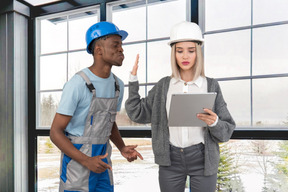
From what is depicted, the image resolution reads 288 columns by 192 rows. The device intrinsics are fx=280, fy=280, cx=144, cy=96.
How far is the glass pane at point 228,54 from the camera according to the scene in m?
2.35

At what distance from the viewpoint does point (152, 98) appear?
170 cm

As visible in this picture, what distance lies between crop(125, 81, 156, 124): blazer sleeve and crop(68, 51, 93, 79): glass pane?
1623 millimetres

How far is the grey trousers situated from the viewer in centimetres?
153

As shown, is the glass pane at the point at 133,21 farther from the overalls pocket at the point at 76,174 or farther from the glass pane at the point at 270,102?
the overalls pocket at the point at 76,174

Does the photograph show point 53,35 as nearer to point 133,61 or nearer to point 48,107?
point 48,107

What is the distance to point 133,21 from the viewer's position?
2.88 meters

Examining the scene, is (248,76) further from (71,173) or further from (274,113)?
(71,173)

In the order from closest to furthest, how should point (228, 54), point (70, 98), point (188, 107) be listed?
point (188, 107), point (70, 98), point (228, 54)

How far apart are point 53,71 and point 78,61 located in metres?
0.41

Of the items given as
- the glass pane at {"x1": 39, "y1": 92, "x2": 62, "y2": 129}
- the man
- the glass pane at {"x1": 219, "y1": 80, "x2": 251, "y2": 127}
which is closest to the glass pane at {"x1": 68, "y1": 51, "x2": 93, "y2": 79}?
the glass pane at {"x1": 39, "y1": 92, "x2": 62, "y2": 129}

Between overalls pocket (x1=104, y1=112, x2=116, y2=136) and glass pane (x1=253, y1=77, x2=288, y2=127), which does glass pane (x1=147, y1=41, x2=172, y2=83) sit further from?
overalls pocket (x1=104, y1=112, x2=116, y2=136)

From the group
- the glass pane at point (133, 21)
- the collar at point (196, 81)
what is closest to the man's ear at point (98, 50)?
the collar at point (196, 81)

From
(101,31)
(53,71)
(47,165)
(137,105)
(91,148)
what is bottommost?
(47,165)

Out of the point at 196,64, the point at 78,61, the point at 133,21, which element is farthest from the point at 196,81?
the point at 78,61
